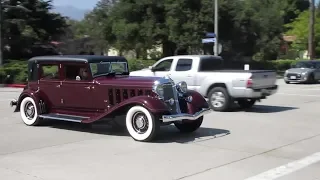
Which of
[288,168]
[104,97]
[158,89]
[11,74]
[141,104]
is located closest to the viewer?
[288,168]

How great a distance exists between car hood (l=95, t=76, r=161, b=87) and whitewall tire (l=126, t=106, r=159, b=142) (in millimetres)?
587

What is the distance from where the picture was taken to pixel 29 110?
469 inches

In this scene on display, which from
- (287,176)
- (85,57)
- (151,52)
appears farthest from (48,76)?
(151,52)

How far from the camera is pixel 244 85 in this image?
1490 centimetres

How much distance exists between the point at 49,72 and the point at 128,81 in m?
2.38

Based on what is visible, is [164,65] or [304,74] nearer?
[164,65]

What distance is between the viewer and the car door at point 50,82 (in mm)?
11453

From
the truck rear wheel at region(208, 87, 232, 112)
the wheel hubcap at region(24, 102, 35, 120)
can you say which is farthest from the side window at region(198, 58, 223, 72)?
the wheel hubcap at region(24, 102, 35, 120)

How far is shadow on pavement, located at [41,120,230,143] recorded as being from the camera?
10.3 metres

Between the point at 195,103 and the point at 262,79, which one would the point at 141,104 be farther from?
the point at 262,79

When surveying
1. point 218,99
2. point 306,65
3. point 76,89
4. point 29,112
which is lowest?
point 218,99

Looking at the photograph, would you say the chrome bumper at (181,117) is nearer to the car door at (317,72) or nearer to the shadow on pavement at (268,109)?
the shadow on pavement at (268,109)

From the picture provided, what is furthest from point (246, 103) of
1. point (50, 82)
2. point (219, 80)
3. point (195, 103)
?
point (50, 82)

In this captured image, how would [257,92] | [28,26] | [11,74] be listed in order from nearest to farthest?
[257,92], [11,74], [28,26]
